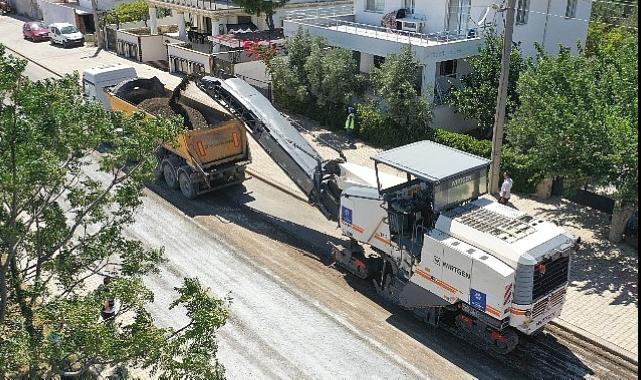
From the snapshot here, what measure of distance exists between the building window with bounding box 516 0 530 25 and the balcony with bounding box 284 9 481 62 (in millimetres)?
1719

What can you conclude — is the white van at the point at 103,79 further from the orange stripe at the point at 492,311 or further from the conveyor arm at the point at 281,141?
the orange stripe at the point at 492,311

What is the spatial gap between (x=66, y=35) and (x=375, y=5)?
24837 mm

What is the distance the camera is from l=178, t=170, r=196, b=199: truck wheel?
20375 mm

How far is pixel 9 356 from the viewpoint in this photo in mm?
7523

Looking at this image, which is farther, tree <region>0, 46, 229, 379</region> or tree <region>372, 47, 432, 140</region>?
tree <region>372, 47, 432, 140</region>

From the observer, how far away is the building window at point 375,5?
3054 centimetres

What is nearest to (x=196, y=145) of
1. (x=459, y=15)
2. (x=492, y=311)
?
(x=492, y=311)

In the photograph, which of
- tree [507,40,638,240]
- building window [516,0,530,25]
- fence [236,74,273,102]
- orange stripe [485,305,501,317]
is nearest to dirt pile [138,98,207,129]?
fence [236,74,273,102]

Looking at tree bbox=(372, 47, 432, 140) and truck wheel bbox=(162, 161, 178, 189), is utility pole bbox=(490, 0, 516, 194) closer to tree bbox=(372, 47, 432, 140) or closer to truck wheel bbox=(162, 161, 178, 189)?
tree bbox=(372, 47, 432, 140)

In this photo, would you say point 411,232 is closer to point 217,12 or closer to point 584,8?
point 584,8

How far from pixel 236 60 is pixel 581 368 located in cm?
2487

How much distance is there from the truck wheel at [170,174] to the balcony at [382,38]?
10100 millimetres

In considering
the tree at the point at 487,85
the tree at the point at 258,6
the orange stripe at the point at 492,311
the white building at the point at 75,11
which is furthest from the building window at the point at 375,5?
the white building at the point at 75,11

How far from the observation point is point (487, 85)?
23.1 m
